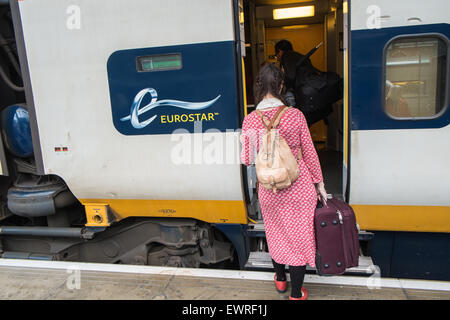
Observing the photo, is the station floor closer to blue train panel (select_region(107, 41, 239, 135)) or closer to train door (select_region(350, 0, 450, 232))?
train door (select_region(350, 0, 450, 232))

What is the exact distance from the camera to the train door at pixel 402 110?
8.96 ft

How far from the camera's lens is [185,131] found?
318 cm

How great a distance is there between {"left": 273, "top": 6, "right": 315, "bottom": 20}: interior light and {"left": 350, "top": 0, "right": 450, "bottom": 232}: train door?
278 cm

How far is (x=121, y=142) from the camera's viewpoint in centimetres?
335

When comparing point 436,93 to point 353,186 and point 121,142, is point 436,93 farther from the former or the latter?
point 121,142

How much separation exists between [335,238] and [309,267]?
2.71 feet

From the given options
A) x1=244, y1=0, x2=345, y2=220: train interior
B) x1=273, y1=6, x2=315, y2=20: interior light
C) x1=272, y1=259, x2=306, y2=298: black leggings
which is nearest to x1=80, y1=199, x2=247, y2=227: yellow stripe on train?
x1=272, y1=259, x2=306, y2=298: black leggings

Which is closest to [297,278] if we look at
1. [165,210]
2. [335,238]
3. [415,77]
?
[335,238]

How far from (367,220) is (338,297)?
673 millimetres

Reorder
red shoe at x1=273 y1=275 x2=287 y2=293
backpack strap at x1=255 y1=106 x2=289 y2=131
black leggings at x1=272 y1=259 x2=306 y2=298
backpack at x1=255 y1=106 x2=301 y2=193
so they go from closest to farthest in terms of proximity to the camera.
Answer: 1. backpack at x1=255 y1=106 x2=301 y2=193
2. backpack strap at x1=255 y1=106 x2=289 y2=131
3. black leggings at x1=272 y1=259 x2=306 y2=298
4. red shoe at x1=273 y1=275 x2=287 y2=293

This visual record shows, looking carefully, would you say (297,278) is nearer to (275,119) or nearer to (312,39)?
(275,119)

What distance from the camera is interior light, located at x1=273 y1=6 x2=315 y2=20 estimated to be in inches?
210

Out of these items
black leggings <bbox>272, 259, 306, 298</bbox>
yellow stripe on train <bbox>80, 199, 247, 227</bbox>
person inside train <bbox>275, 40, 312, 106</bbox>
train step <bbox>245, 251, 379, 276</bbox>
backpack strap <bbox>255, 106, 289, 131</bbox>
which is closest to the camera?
backpack strap <bbox>255, 106, 289, 131</bbox>

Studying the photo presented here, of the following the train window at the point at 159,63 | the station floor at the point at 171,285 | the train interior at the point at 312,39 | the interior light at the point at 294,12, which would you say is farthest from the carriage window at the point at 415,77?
the interior light at the point at 294,12
